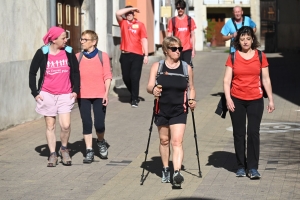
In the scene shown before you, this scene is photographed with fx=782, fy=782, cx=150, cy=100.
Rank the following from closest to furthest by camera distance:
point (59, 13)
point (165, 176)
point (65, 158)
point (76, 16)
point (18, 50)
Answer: point (165, 176)
point (65, 158)
point (18, 50)
point (59, 13)
point (76, 16)

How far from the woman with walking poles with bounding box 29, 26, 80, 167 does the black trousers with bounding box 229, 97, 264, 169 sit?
202cm

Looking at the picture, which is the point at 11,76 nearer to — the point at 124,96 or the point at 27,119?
the point at 27,119

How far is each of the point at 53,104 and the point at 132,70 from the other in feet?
19.0

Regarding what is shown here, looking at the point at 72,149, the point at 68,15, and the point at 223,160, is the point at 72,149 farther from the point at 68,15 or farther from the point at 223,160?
the point at 68,15

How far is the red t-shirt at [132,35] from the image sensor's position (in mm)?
15203

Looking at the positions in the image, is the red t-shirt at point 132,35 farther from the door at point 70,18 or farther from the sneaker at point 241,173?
the sneaker at point 241,173

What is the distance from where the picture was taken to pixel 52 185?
8414 millimetres

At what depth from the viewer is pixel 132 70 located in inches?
598

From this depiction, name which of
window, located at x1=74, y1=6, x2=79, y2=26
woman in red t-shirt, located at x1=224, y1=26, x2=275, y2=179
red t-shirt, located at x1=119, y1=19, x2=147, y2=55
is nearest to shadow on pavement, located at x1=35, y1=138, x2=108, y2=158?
woman in red t-shirt, located at x1=224, y1=26, x2=275, y2=179

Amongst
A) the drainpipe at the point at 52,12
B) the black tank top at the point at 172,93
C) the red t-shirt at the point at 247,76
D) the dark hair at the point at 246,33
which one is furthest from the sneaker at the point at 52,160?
the drainpipe at the point at 52,12

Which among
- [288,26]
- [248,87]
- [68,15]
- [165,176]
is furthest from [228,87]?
[288,26]

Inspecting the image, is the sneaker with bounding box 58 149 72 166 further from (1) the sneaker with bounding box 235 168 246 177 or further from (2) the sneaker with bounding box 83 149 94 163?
(1) the sneaker with bounding box 235 168 246 177

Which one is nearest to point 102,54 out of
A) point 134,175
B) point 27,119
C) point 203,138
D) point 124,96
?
point 134,175

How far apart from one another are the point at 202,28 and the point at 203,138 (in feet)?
120
